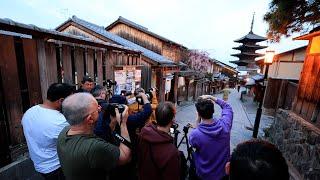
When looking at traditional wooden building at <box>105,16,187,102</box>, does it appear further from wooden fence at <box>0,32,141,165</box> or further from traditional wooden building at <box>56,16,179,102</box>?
wooden fence at <box>0,32,141,165</box>

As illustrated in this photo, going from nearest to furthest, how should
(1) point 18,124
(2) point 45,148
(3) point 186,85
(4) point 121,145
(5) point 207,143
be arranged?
(4) point 121,145 → (2) point 45,148 → (5) point 207,143 → (1) point 18,124 → (3) point 186,85

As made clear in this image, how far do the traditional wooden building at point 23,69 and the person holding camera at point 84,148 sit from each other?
2.45 metres

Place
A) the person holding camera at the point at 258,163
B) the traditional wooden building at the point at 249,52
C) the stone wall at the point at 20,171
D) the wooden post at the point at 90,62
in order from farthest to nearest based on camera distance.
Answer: the traditional wooden building at the point at 249,52, the wooden post at the point at 90,62, the stone wall at the point at 20,171, the person holding camera at the point at 258,163

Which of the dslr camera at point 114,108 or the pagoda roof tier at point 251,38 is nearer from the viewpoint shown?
the dslr camera at point 114,108

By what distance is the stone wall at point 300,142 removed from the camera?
16.9 ft

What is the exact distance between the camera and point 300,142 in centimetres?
602

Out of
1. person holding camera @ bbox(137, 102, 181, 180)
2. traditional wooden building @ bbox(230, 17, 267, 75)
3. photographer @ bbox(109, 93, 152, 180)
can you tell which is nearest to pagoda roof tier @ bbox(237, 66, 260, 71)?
traditional wooden building @ bbox(230, 17, 267, 75)

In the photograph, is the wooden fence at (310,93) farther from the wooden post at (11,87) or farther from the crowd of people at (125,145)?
the wooden post at (11,87)

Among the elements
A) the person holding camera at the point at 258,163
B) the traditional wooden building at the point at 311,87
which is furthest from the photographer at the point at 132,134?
the traditional wooden building at the point at 311,87

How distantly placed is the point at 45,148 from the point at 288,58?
16.5 meters

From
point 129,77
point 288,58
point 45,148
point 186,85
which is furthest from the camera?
Result: point 186,85

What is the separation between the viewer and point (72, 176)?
2006 mm

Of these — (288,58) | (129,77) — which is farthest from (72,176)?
(288,58)

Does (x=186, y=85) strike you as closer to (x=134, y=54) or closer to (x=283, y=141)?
(x=134, y=54)
